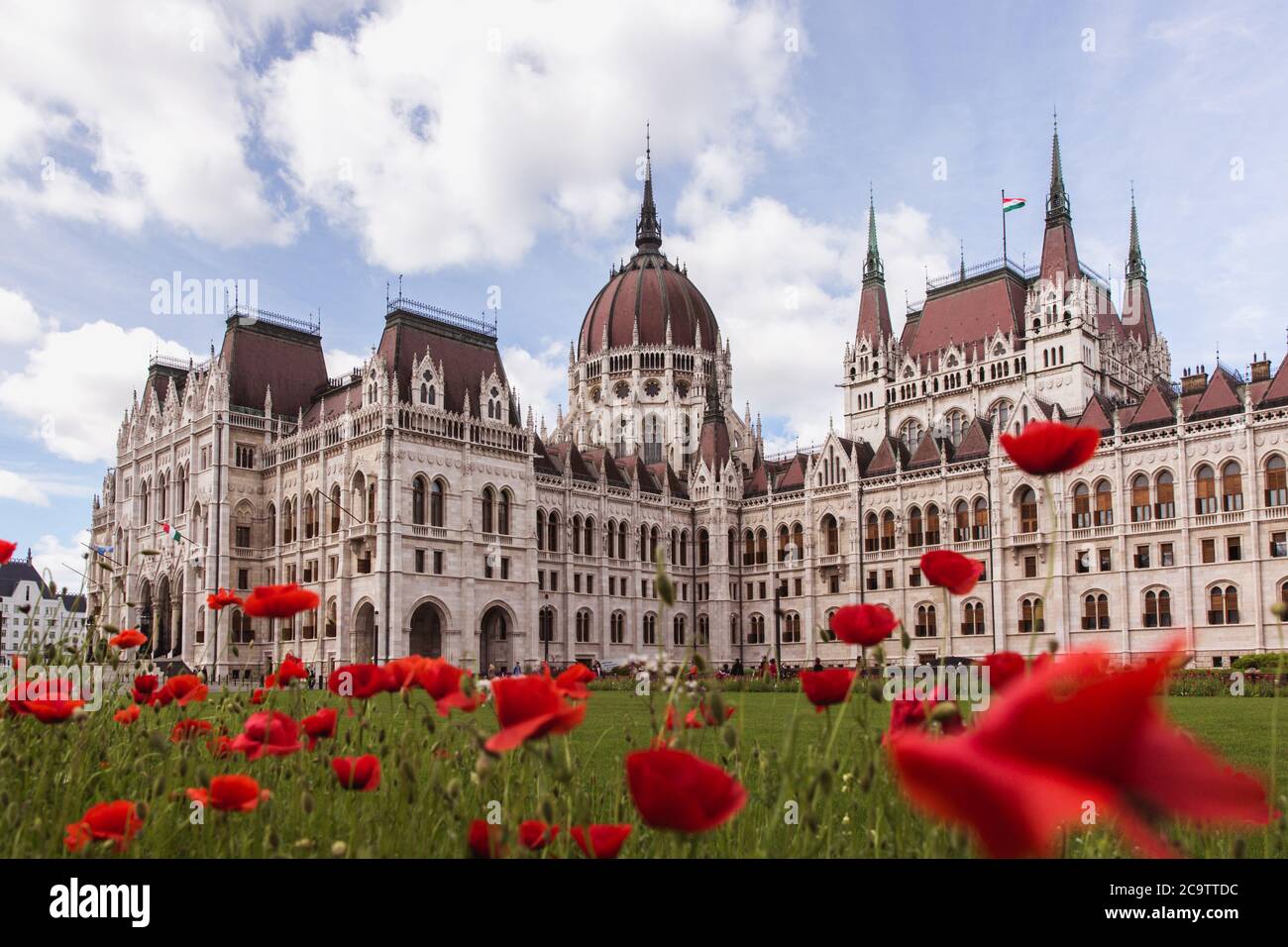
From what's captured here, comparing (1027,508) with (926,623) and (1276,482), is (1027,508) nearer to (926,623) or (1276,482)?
(926,623)

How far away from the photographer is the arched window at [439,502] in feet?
163

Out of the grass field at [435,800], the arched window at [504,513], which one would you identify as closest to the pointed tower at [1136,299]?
the arched window at [504,513]

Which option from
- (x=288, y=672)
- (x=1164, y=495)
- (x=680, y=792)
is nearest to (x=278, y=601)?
(x=288, y=672)

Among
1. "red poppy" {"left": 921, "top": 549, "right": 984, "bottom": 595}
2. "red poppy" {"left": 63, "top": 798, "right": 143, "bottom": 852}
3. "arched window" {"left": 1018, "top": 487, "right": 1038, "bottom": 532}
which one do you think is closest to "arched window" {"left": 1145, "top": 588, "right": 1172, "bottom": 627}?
"arched window" {"left": 1018, "top": 487, "right": 1038, "bottom": 532}

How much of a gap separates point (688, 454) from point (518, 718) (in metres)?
75.8

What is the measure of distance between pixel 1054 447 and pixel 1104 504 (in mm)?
52895

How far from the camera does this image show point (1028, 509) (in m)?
52.9

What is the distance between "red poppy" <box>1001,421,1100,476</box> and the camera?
238 cm

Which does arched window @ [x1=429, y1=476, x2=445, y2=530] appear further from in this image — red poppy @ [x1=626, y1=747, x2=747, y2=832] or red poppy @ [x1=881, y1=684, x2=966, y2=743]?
red poppy @ [x1=626, y1=747, x2=747, y2=832]

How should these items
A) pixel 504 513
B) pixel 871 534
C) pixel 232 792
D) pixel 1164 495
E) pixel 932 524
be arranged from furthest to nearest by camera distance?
pixel 871 534
pixel 932 524
pixel 504 513
pixel 1164 495
pixel 232 792

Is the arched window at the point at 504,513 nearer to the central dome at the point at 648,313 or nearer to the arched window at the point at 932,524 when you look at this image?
the arched window at the point at 932,524
